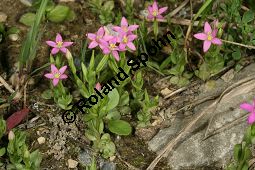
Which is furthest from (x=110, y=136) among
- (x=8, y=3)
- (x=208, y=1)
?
(x=8, y=3)

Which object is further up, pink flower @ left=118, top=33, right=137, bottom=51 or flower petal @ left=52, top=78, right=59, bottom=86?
pink flower @ left=118, top=33, right=137, bottom=51

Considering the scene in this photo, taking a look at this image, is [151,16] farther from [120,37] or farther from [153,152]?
[153,152]

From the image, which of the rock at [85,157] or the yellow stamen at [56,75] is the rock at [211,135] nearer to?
the rock at [85,157]

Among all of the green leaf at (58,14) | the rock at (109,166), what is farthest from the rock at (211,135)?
the green leaf at (58,14)

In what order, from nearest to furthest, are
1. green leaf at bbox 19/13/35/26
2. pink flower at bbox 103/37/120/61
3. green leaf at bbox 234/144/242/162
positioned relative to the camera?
green leaf at bbox 234/144/242/162 → pink flower at bbox 103/37/120/61 → green leaf at bbox 19/13/35/26

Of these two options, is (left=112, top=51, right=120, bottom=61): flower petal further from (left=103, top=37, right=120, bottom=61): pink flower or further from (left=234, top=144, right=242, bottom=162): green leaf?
(left=234, top=144, right=242, bottom=162): green leaf

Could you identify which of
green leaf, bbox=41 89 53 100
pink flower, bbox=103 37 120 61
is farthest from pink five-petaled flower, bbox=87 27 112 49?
green leaf, bbox=41 89 53 100
